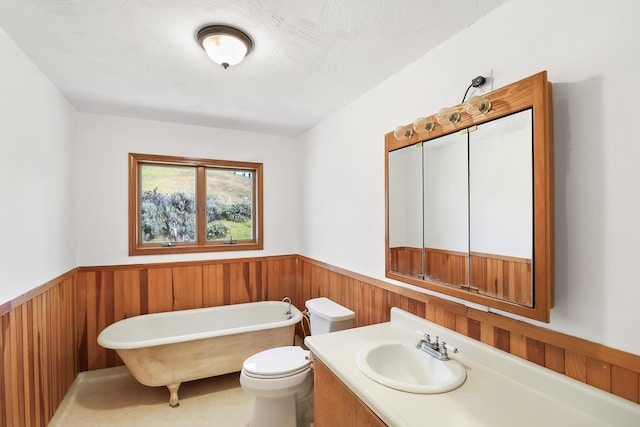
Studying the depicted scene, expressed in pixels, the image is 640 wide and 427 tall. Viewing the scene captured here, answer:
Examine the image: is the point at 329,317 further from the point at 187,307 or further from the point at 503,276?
the point at 187,307

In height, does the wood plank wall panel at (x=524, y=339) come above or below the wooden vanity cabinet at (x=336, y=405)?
above

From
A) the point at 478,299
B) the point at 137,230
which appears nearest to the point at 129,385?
the point at 137,230

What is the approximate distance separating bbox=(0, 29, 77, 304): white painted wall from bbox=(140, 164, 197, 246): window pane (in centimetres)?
64

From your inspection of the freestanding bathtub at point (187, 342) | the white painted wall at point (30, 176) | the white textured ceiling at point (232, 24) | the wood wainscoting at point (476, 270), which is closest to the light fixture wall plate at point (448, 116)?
the white textured ceiling at point (232, 24)

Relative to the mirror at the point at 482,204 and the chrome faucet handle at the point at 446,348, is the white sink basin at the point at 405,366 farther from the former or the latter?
the mirror at the point at 482,204

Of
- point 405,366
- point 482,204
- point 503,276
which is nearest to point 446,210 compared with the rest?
point 482,204

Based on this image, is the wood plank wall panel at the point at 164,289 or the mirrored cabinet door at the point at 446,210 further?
the wood plank wall panel at the point at 164,289

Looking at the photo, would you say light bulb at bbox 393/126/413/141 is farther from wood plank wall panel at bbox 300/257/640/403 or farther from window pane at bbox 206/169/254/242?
window pane at bbox 206/169/254/242

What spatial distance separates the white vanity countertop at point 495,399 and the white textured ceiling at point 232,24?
153cm

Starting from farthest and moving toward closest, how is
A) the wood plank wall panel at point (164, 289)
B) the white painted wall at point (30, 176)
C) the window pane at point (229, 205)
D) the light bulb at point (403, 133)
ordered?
the window pane at point (229, 205), the wood plank wall panel at point (164, 289), the light bulb at point (403, 133), the white painted wall at point (30, 176)

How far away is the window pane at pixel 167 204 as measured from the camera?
120 inches

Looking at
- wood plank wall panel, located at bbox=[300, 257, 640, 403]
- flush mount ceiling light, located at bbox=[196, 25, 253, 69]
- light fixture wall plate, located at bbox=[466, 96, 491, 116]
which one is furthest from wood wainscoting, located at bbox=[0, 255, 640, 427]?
flush mount ceiling light, located at bbox=[196, 25, 253, 69]

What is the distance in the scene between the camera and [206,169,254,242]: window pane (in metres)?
3.29

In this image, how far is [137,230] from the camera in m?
2.98
